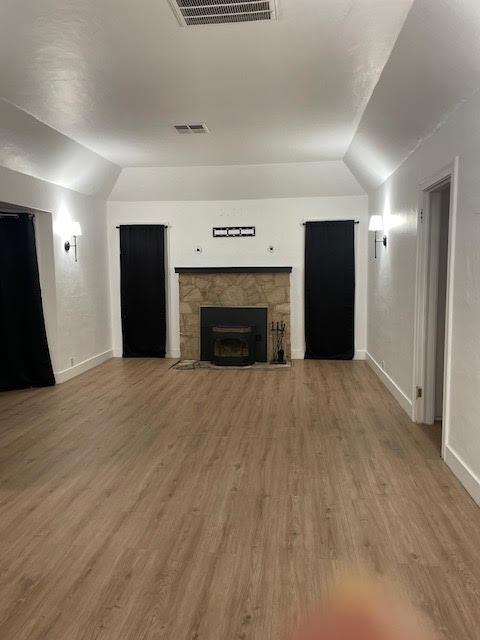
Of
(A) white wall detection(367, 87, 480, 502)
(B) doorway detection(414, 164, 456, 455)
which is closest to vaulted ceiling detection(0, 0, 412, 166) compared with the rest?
(A) white wall detection(367, 87, 480, 502)

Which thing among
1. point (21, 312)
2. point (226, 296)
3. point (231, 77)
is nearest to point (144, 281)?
point (226, 296)

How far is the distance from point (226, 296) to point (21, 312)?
9.92 ft

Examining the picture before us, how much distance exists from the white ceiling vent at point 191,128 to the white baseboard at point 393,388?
3370 mm

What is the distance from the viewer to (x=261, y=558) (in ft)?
7.97

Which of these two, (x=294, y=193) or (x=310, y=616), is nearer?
(x=310, y=616)

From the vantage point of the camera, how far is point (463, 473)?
3.18 metres

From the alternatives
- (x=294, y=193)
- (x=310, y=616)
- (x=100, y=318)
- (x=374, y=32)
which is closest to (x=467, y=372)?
(x=310, y=616)

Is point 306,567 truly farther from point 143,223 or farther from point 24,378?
point 143,223

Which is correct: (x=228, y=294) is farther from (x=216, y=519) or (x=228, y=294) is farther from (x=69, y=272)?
(x=216, y=519)

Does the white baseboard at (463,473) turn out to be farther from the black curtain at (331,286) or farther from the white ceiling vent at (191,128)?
the black curtain at (331,286)

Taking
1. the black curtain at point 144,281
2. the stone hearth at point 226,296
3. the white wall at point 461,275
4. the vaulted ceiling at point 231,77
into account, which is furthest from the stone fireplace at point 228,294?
the white wall at point 461,275

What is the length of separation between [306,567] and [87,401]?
3624 millimetres

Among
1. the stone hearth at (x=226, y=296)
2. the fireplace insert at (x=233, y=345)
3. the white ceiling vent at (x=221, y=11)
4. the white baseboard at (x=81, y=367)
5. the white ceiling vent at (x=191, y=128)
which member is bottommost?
the white baseboard at (x=81, y=367)

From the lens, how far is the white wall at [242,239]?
24.4 ft
